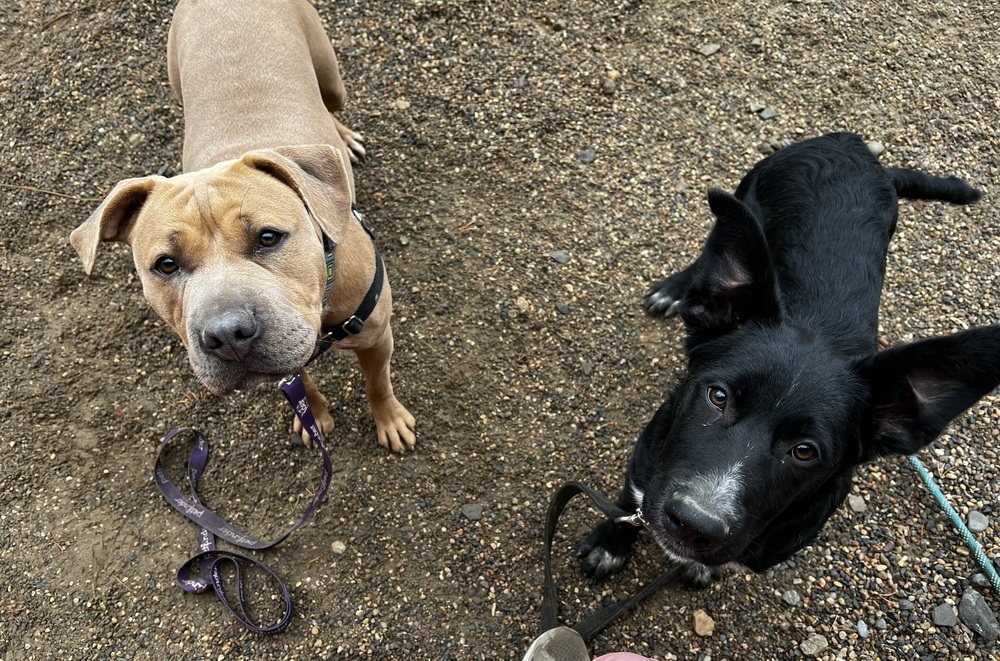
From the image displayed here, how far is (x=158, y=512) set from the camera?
147 inches

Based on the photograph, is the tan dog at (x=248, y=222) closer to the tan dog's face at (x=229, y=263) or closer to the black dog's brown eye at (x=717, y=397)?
the tan dog's face at (x=229, y=263)

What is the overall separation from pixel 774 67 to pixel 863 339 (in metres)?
3.38

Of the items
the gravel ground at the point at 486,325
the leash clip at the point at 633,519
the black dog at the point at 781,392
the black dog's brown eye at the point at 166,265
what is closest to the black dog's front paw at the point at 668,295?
the gravel ground at the point at 486,325

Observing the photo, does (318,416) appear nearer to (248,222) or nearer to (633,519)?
(248,222)

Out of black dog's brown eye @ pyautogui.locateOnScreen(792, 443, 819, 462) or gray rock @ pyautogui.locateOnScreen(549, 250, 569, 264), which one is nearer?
black dog's brown eye @ pyautogui.locateOnScreen(792, 443, 819, 462)

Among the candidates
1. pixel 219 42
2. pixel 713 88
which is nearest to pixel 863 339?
pixel 713 88

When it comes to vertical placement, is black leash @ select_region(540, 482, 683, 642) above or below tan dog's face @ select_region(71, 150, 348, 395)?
below

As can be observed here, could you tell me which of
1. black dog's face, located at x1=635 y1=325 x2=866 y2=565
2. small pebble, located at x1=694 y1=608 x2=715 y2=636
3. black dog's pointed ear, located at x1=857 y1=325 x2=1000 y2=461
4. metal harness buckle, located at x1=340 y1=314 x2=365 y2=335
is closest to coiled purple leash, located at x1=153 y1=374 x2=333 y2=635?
metal harness buckle, located at x1=340 y1=314 x2=365 y2=335

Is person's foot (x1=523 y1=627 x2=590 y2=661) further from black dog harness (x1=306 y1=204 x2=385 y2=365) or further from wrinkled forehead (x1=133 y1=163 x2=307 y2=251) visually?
wrinkled forehead (x1=133 y1=163 x2=307 y2=251)

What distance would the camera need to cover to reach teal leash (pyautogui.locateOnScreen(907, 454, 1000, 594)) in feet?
11.3

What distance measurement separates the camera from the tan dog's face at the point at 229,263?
92.8 inches

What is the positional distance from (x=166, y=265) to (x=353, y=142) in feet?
8.25

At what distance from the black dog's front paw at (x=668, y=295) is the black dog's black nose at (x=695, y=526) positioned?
2081 millimetres

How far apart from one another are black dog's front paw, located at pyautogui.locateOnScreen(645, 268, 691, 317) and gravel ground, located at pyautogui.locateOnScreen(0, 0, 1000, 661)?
0.12 m
